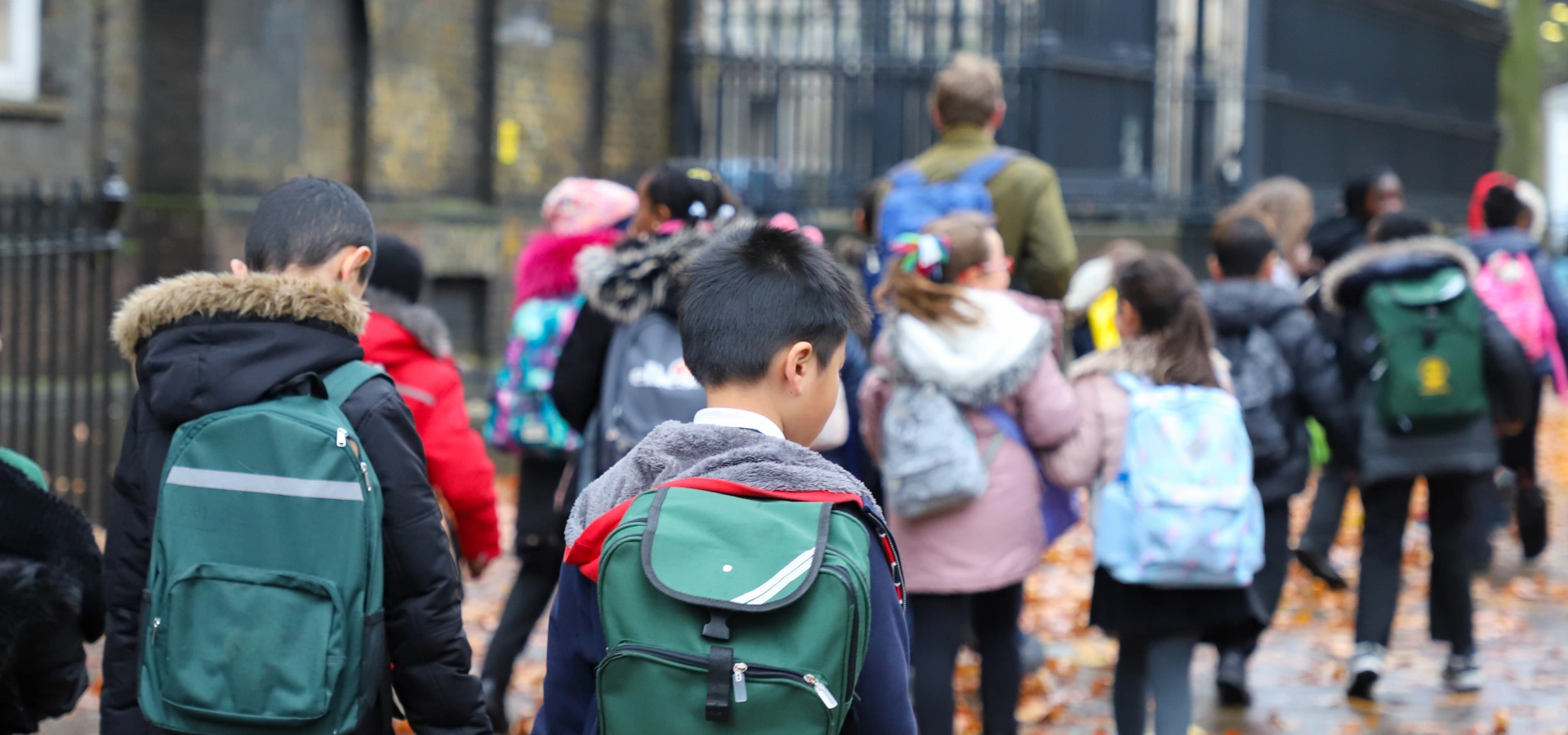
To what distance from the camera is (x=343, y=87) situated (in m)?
10.7

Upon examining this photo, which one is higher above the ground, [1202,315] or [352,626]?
[1202,315]

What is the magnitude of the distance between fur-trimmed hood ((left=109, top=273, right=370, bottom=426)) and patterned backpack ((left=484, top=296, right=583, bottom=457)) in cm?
226

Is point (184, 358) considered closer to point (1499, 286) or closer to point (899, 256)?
point (899, 256)

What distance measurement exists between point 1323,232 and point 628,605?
22.1ft

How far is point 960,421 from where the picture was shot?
4.49 m

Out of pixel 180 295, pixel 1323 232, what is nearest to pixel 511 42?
pixel 1323 232

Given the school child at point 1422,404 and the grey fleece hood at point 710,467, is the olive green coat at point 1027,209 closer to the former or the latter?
the school child at point 1422,404

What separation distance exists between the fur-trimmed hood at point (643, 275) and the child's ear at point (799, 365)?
75.9 inches

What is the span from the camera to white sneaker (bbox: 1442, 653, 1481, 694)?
240 inches

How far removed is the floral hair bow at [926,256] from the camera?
4.54 meters

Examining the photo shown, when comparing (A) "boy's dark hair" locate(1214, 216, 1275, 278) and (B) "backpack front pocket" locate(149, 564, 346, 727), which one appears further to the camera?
(A) "boy's dark hair" locate(1214, 216, 1275, 278)

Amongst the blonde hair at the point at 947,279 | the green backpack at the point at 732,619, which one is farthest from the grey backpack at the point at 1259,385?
the green backpack at the point at 732,619

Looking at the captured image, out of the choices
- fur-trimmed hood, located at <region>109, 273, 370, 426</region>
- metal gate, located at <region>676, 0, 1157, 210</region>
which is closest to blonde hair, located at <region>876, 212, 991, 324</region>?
fur-trimmed hood, located at <region>109, 273, 370, 426</region>

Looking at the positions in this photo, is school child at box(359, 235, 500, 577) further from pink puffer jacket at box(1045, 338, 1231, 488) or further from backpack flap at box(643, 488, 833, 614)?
backpack flap at box(643, 488, 833, 614)
